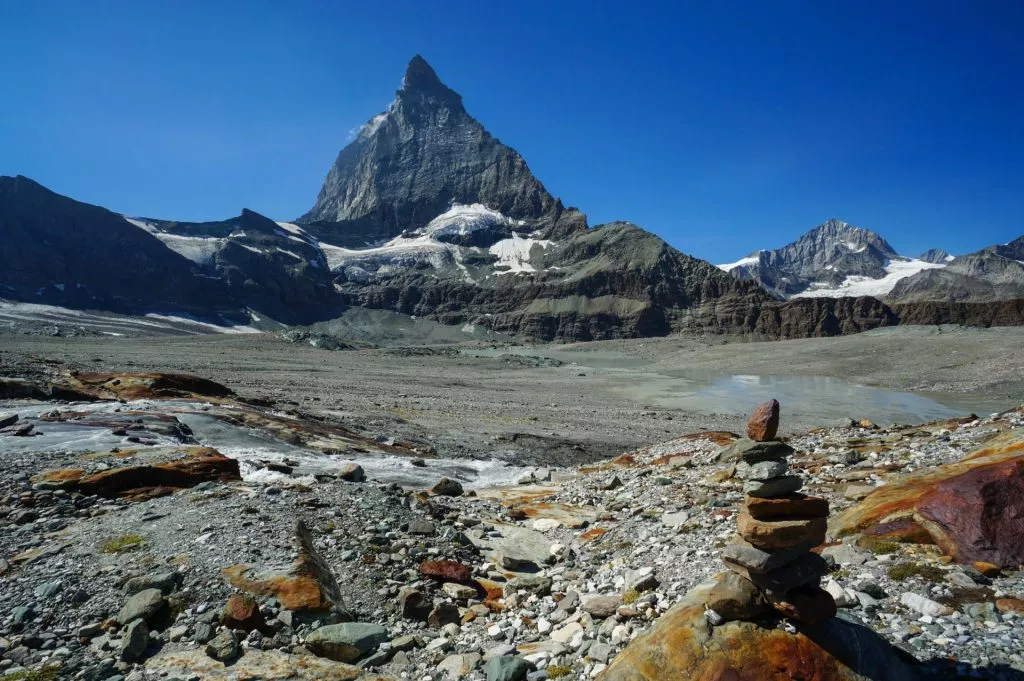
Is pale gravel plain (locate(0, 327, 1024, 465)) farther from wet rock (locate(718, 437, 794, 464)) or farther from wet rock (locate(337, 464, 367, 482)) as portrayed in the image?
wet rock (locate(718, 437, 794, 464))

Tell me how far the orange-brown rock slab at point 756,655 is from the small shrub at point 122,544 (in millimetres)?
6997

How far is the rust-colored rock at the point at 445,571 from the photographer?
8.20 m

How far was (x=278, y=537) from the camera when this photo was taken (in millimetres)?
8117

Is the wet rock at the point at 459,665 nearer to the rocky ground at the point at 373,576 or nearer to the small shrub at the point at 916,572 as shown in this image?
the rocky ground at the point at 373,576

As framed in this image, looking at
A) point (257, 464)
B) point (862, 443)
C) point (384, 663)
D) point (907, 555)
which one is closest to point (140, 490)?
point (257, 464)

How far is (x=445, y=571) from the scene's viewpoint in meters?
8.32

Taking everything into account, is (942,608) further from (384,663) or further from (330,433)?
(330,433)

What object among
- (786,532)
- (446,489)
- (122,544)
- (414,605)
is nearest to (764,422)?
(786,532)

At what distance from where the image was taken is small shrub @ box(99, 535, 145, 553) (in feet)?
25.9

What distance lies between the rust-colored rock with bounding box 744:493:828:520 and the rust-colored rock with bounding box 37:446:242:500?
1096 centimetres

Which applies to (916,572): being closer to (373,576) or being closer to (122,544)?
(373,576)

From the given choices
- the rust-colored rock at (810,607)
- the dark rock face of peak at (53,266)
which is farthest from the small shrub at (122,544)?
the dark rock face of peak at (53,266)

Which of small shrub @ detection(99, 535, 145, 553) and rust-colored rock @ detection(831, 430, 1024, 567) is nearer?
rust-colored rock @ detection(831, 430, 1024, 567)

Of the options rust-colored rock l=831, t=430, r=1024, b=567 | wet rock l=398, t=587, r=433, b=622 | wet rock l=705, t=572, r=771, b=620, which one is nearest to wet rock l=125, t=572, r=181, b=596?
wet rock l=398, t=587, r=433, b=622
